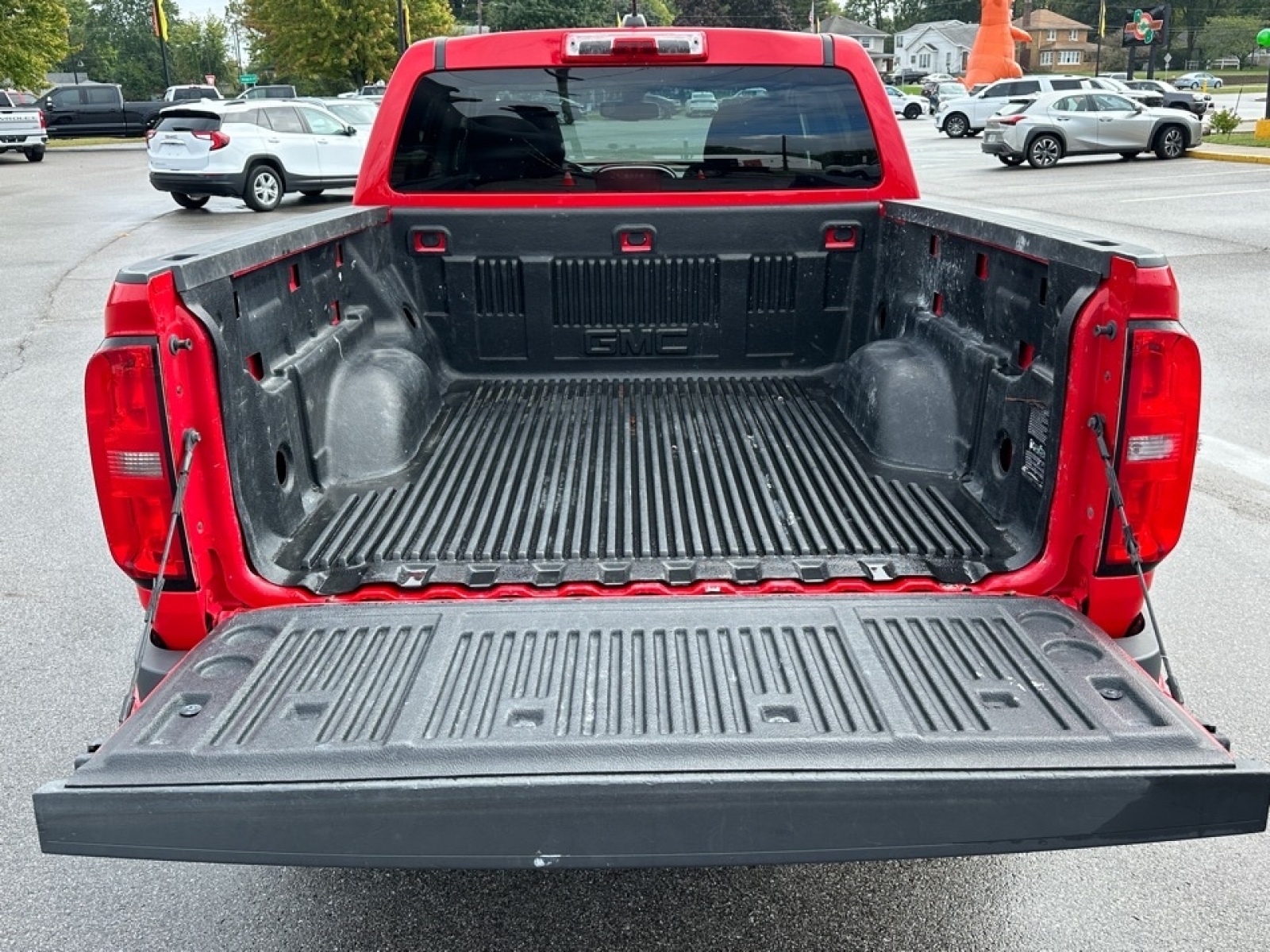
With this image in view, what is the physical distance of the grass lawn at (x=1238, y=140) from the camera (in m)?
25.7

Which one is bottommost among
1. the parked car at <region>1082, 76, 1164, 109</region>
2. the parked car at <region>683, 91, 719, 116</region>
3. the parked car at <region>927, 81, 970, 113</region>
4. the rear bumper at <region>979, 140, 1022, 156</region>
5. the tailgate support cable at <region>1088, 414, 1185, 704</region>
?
the tailgate support cable at <region>1088, 414, 1185, 704</region>

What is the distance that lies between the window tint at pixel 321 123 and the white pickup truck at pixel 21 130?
17.2 meters

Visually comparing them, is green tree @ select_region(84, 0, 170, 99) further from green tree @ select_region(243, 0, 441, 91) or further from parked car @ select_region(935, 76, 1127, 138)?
parked car @ select_region(935, 76, 1127, 138)

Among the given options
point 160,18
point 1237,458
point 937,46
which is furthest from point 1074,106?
point 937,46

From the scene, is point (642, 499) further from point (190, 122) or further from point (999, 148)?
point (999, 148)

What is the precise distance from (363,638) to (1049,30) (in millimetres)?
124117

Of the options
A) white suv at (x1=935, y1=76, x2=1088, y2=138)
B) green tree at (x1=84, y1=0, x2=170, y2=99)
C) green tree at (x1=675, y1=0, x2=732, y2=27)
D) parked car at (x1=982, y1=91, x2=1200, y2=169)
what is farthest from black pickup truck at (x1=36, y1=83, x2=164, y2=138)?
green tree at (x1=675, y1=0, x2=732, y2=27)

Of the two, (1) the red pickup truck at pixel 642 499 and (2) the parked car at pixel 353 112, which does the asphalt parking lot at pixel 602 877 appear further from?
(2) the parked car at pixel 353 112

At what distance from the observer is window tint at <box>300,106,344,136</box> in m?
18.8

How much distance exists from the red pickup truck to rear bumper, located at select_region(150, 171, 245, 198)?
15072 mm

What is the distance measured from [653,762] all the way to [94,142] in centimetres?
4457

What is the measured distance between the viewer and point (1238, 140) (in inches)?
1053

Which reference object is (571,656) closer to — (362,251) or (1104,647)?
(1104,647)

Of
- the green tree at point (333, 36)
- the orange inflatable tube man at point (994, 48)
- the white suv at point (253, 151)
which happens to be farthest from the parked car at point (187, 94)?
the orange inflatable tube man at point (994, 48)
